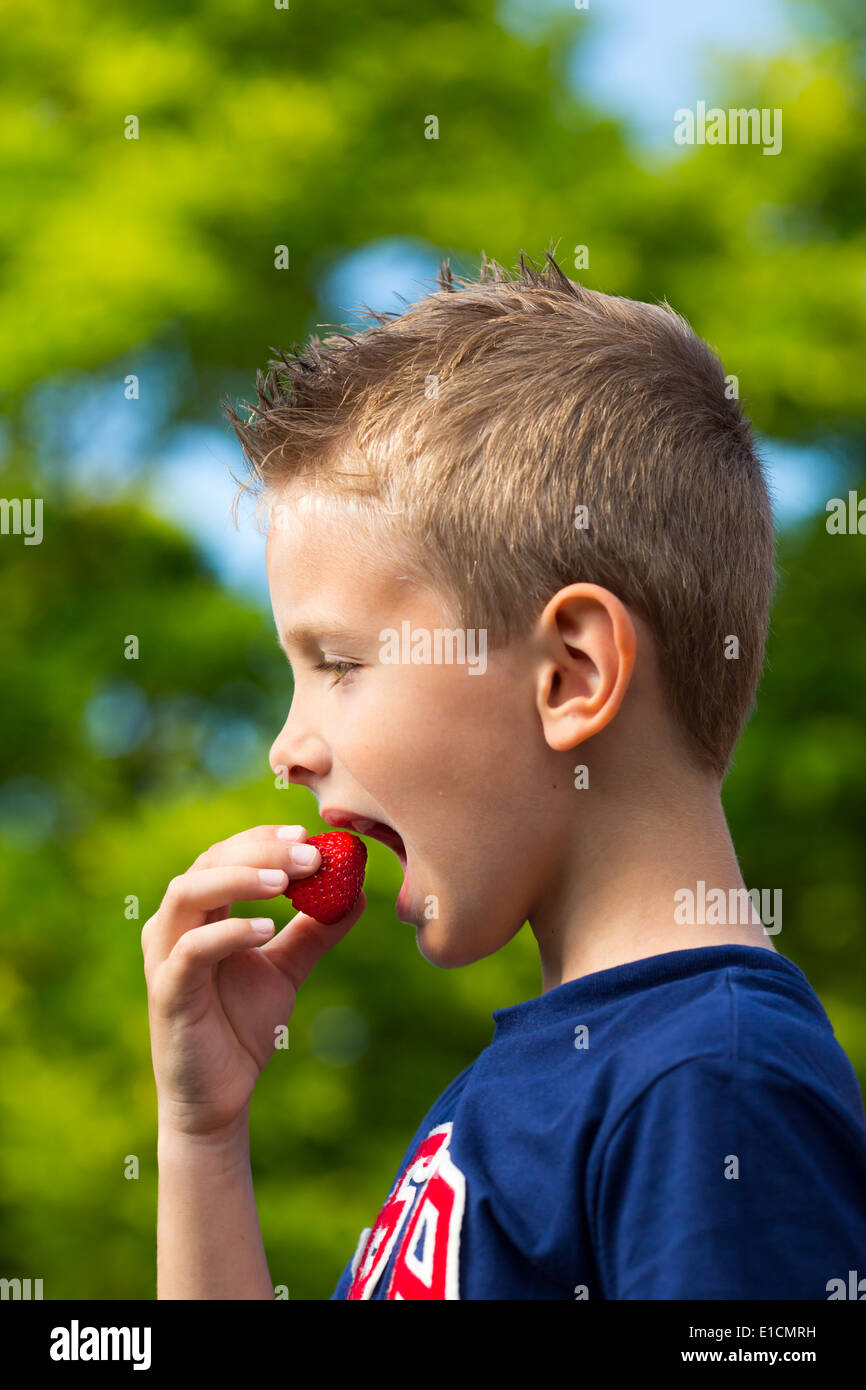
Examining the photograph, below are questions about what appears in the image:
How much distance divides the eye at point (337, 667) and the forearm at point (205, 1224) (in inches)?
25.4

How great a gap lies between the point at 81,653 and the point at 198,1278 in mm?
3677

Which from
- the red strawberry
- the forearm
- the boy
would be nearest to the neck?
the boy

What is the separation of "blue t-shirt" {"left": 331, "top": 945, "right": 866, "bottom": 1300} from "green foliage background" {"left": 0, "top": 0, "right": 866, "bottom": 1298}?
3040 mm

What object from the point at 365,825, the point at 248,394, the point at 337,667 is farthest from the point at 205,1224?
the point at 248,394

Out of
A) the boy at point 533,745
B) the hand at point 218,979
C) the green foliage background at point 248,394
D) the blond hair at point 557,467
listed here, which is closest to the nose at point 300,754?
the boy at point 533,745

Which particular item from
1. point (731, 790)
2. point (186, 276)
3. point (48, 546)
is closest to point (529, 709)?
point (731, 790)

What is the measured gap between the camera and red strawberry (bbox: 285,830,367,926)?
1.63 metres

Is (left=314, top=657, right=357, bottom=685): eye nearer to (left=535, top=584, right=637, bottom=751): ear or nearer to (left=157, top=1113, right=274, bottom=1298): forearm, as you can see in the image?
(left=535, top=584, right=637, bottom=751): ear

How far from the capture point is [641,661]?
4.51 feet

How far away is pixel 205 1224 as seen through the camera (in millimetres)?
1659

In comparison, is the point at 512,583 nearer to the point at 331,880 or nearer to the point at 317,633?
the point at 317,633

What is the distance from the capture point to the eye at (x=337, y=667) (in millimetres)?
1442

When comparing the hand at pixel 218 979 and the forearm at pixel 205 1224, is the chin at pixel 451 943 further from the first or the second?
the forearm at pixel 205 1224

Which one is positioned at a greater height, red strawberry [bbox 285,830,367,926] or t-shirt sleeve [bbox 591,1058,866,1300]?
red strawberry [bbox 285,830,367,926]
